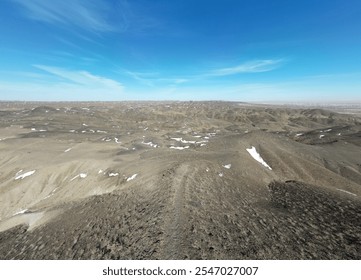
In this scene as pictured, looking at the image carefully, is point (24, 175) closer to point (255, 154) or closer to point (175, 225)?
point (175, 225)

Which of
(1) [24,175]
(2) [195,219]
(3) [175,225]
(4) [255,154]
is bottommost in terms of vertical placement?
(1) [24,175]

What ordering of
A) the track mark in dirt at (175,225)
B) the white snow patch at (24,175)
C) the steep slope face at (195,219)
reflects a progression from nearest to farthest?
the track mark in dirt at (175,225) → the steep slope face at (195,219) → the white snow patch at (24,175)

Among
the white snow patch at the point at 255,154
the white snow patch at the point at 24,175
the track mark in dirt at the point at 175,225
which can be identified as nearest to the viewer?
the track mark in dirt at the point at 175,225

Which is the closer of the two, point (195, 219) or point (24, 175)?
point (195, 219)

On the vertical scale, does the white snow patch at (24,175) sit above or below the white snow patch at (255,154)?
below

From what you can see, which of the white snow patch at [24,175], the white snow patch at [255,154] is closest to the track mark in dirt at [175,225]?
the white snow patch at [255,154]

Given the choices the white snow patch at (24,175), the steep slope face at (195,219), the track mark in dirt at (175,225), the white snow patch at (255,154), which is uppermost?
the track mark in dirt at (175,225)

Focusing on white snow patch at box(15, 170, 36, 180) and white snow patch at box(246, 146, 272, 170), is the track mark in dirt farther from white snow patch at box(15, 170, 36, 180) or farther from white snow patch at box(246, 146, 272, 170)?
white snow patch at box(15, 170, 36, 180)

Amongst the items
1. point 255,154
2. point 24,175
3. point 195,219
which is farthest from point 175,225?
point 24,175

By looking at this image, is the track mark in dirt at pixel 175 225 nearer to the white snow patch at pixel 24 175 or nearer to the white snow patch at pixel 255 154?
the white snow patch at pixel 255 154

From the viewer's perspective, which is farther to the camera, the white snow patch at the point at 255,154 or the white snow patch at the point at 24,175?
the white snow patch at the point at 24,175
